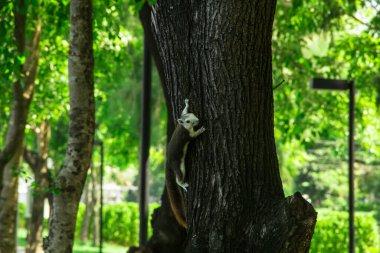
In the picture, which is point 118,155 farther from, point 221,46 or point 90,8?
point 221,46

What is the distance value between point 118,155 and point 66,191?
833 inches

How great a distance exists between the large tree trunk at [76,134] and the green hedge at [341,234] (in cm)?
1546

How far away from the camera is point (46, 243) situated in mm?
8742

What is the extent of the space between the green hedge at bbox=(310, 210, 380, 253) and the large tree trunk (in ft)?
50.7

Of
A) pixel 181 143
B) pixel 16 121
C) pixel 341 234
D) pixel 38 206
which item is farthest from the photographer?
pixel 341 234

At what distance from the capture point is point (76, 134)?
888 cm

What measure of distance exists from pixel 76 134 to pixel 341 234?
1770cm

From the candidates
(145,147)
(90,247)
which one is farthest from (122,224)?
(145,147)

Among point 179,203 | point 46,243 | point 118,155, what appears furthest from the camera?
point 118,155

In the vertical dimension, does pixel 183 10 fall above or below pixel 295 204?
Result: above

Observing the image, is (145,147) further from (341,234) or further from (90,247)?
(90,247)

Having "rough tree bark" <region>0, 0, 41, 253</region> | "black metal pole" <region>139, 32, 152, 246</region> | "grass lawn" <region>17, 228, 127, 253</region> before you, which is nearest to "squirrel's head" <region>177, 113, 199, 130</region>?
"rough tree bark" <region>0, 0, 41, 253</region>

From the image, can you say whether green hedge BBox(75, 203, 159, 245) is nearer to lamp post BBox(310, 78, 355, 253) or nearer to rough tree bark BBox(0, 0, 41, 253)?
rough tree bark BBox(0, 0, 41, 253)

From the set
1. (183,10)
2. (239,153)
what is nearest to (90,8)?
(183,10)
